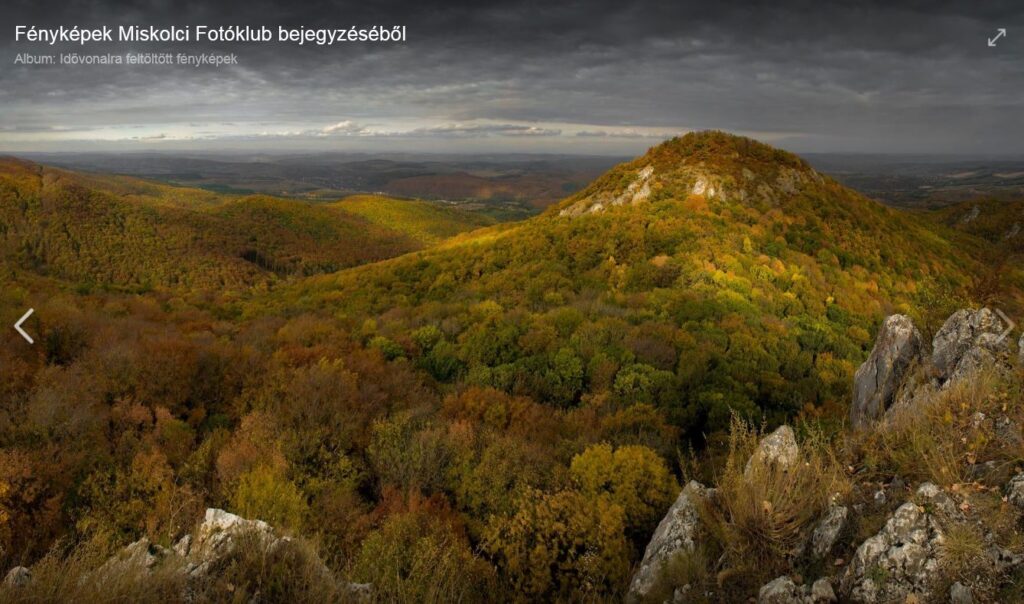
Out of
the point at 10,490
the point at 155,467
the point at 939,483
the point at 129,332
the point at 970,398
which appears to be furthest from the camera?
the point at 129,332

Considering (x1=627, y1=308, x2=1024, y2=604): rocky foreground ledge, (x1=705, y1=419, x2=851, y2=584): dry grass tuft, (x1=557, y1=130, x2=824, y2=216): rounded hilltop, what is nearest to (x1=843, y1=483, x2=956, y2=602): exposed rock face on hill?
(x1=627, y1=308, x2=1024, y2=604): rocky foreground ledge

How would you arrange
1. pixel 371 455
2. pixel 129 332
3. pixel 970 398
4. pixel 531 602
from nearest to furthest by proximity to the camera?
pixel 970 398 < pixel 531 602 < pixel 371 455 < pixel 129 332

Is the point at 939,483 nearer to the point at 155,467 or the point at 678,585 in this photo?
the point at 678,585

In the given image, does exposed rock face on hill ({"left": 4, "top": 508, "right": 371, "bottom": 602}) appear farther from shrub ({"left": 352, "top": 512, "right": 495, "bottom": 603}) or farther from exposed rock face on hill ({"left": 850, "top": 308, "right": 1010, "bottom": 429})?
exposed rock face on hill ({"left": 850, "top": 308, "right": 1010, "bottom": 429})

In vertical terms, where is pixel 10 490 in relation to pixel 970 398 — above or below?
below

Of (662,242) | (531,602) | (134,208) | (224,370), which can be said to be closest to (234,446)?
(224,370)

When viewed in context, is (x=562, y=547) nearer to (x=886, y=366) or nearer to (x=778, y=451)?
(x=778, y=451)
